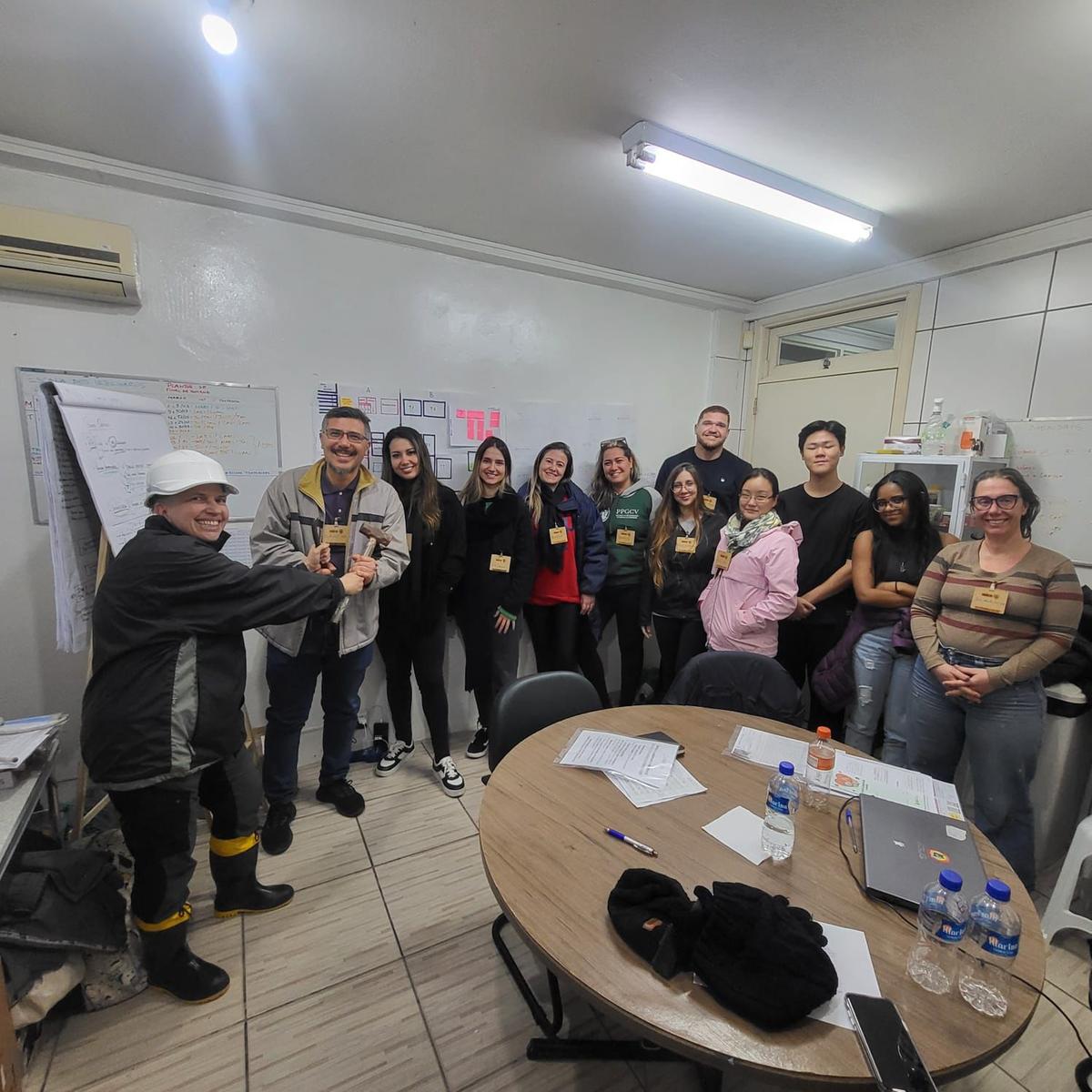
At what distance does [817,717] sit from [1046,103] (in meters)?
2.54

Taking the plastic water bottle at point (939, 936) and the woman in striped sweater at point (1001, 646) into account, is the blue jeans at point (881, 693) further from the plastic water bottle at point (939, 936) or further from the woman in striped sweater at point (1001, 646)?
the plastic water bottle at point (939, 936)

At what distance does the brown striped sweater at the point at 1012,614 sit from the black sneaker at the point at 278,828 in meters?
2.69

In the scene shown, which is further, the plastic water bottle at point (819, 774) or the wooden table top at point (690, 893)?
the plastic water bottle at point (819, 774)

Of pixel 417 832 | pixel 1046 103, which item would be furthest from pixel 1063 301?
pixel 417 832

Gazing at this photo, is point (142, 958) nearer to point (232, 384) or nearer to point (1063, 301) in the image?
point (232, 384)

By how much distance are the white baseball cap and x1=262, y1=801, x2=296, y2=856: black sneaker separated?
1.47 m

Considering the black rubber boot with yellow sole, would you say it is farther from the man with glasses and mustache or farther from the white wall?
the white wall

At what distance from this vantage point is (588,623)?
3213mm

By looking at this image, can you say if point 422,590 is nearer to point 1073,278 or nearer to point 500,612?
point 500,612

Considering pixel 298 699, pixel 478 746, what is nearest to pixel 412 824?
pixel 478 746

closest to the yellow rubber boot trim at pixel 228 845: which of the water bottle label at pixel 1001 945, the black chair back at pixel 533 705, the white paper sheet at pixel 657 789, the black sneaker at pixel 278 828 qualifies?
the black sneaker at pixel 278 828

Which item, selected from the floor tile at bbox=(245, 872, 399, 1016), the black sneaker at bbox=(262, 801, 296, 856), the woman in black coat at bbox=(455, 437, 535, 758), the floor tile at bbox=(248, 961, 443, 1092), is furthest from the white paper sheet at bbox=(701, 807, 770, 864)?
the black sneaker at bbox=(262, 801, 296, 856)

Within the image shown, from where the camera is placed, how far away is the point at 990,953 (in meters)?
0.96

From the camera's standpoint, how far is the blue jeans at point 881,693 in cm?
230
